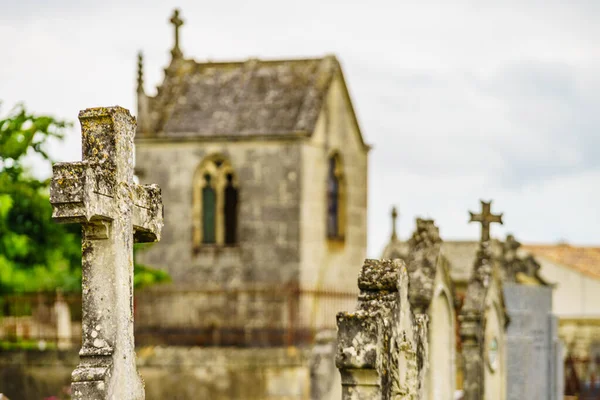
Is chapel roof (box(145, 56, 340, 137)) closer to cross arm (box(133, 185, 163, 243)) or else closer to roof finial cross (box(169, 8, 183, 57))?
roof finial cross (box(169, 8, 183, 57))

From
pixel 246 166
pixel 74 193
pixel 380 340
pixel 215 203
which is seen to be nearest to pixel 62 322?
pixel 215 203

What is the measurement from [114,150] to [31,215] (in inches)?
403

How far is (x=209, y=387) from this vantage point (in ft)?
75.1

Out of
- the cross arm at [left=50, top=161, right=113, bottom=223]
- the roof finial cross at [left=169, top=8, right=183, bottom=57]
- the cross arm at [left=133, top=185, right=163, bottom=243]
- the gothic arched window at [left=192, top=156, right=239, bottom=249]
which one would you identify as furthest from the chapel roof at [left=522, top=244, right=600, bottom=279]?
the cross arm at [left=50, top=161, right=113, bottom=223]

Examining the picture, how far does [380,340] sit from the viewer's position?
918 centimetres

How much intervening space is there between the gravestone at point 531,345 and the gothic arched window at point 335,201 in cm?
1095

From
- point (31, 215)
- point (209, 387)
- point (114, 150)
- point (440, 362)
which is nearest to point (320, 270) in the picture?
point (209, 387)

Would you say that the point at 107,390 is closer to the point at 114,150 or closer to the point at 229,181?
the point at 114,150

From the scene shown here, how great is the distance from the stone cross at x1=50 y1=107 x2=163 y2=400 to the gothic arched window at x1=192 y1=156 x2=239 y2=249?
18.0 meters

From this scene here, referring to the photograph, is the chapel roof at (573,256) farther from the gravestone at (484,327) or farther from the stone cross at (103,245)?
the stone cross at (103,245)

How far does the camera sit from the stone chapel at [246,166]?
1019 inches

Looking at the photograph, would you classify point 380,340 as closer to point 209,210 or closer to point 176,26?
point 209,210

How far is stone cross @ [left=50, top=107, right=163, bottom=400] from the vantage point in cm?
798

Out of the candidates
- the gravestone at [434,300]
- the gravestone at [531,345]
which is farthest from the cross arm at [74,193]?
the gravestone at [531,345]
